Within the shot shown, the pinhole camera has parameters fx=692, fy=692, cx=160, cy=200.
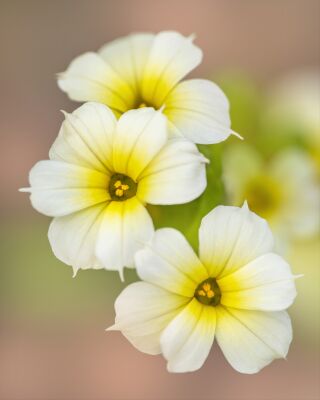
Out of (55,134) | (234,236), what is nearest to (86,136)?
(234,236)

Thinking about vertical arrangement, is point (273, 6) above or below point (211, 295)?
above

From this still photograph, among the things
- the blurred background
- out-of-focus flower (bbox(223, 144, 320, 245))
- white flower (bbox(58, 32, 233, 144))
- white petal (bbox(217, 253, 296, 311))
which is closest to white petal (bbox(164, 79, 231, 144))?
white flower (bbox(58, 32, 233, 144))

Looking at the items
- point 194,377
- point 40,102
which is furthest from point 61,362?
point 40,102

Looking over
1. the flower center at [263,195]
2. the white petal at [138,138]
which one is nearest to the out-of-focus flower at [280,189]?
the flower center at [263,195]

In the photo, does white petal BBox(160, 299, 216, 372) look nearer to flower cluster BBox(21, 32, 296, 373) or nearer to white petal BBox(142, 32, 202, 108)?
flower cluster BBox(21, 32, 296, 373)

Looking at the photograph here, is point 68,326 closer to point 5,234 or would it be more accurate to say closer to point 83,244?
point 5,234

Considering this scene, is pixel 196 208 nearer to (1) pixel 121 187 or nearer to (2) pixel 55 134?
(1) pixel 121 187

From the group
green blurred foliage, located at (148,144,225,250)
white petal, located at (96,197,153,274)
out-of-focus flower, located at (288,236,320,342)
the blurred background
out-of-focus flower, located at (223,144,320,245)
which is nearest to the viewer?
white petal, located at (96,197,153,274)
